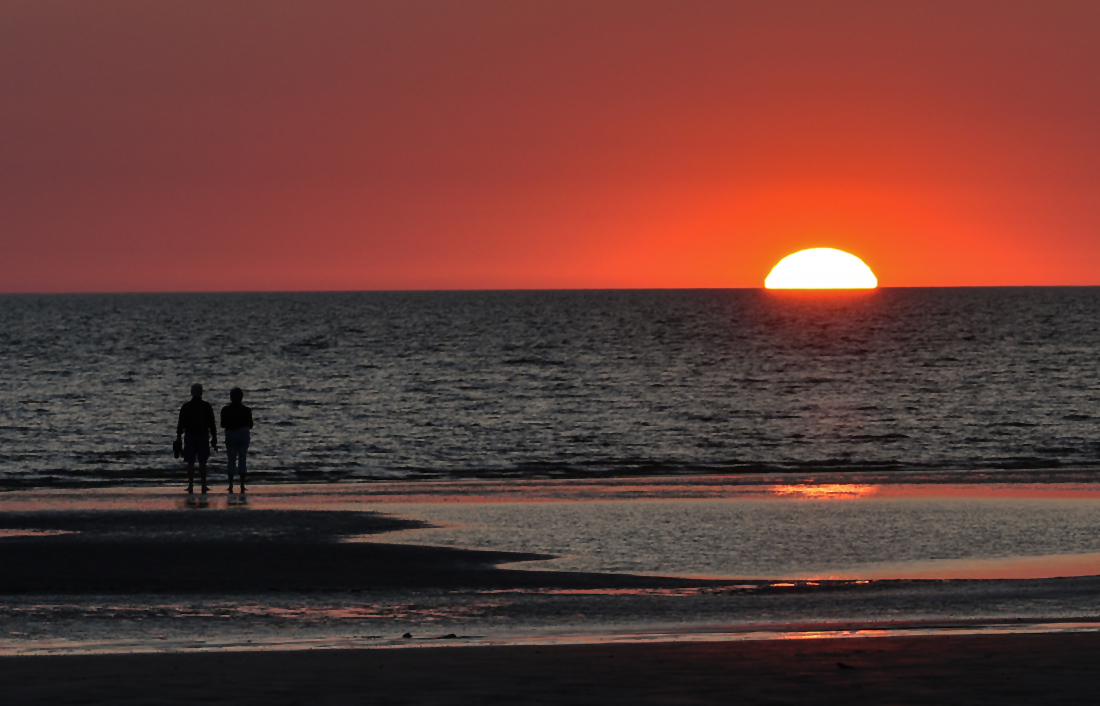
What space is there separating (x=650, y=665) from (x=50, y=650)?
516cm

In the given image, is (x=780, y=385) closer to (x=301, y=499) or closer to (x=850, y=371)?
(x=850, y=371)

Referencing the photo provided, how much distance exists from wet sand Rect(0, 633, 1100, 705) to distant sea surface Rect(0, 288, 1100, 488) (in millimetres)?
20033

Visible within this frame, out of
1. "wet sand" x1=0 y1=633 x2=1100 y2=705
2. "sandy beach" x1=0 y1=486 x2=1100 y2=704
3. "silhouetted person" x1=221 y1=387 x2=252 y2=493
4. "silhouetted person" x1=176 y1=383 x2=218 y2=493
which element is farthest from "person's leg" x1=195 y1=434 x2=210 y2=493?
"wet sand" x1=0 y1=633 x2=1100 y2=705

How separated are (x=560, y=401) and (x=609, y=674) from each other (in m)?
46.4

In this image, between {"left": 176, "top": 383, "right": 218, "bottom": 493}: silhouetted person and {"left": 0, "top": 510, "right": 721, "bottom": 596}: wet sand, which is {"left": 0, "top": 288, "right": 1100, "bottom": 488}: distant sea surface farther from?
{"left": 0, "top": 510, "right": 721, "bottom": 596}: wet sand

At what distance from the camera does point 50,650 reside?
11781mm

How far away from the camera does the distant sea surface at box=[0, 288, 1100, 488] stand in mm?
36344

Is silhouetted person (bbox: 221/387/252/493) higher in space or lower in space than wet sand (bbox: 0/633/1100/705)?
higher

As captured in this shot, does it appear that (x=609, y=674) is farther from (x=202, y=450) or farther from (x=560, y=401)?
(x=560, y=401)

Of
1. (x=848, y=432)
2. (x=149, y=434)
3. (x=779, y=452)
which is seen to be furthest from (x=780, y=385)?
(x=149, y=434)

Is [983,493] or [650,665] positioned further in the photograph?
[983,493]

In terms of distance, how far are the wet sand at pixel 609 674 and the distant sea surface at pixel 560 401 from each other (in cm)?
2003

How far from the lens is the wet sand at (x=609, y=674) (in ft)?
30.0

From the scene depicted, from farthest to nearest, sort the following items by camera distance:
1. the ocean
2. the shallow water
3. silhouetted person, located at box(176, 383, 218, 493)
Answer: silhouetted person, located at box(176, 383, 218, 493), the ocean, the shallow water
